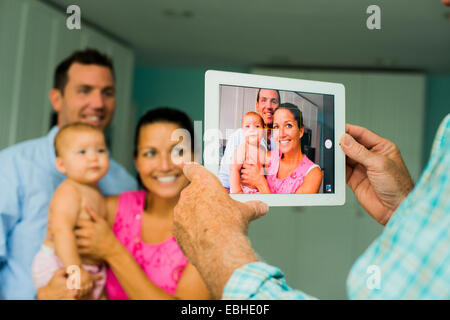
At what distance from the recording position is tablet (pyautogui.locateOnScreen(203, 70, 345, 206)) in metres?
0.57

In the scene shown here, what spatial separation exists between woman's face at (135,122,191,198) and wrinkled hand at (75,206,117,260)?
0.55 ft

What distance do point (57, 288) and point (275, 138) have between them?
2.31ft

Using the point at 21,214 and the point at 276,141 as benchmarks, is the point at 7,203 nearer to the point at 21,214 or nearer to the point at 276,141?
the point at 21,214

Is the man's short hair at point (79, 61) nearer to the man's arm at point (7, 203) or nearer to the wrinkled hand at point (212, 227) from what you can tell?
the man's arm at point (7, 203)

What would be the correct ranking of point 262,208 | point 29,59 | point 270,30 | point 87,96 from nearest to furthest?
1. point 262,208
2. point 87,96
3. point 29,59
4. point 270,30

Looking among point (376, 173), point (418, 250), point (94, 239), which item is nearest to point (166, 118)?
point (94, 239)

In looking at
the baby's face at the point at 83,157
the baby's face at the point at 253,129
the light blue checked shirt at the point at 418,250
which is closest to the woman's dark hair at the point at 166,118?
the baby's face at the point at 83,157

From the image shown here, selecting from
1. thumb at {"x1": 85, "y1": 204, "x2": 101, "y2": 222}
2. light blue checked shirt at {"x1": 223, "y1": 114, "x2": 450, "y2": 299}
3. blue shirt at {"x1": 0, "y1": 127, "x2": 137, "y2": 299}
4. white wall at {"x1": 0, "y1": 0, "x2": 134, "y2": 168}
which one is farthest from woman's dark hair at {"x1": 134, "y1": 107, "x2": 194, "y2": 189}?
light blue checked shirt at {"x1": 223, "y1": 114, "x2": 450, "y2": 299}

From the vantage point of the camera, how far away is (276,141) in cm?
59

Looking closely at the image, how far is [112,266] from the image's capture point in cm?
97

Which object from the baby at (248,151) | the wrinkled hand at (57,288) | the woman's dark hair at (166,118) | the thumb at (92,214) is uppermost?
the woman's dark hair at (166,118)

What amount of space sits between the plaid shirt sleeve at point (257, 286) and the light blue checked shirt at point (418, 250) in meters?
0.06

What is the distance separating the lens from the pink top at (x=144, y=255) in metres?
1.00
